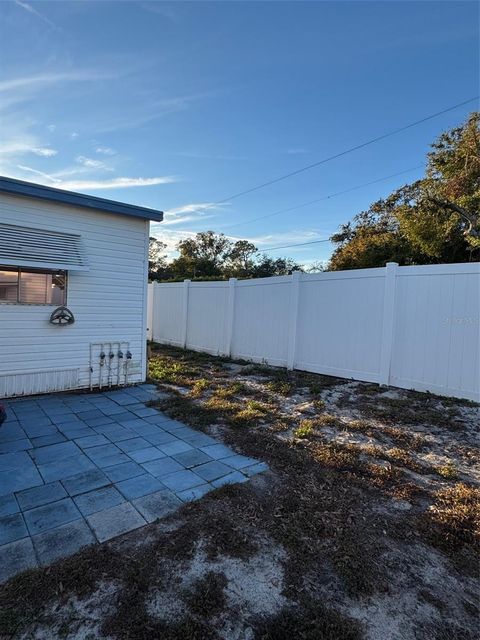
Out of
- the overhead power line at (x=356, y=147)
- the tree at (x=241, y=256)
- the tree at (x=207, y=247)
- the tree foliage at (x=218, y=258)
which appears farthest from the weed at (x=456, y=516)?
the tree at (x=207, y=247)

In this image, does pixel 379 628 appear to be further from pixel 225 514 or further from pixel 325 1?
pixel 325 1

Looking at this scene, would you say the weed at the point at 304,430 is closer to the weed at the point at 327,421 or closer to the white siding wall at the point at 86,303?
the weed at the point at 327,421

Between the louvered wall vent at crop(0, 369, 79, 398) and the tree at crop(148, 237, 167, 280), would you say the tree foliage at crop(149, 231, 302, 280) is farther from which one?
the louvered wall vent at crop(0, 369, 79, 398)

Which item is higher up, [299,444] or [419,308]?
[419,308]

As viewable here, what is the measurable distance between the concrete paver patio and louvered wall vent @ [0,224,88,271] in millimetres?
1977

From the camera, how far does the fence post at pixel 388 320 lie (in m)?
5.55

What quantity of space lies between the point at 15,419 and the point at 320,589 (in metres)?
3.91

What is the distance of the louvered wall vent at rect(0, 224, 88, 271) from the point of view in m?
4.62

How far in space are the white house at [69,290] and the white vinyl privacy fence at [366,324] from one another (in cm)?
294

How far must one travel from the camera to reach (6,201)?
4.69 meters

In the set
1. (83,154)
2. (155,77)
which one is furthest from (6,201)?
(155,77)

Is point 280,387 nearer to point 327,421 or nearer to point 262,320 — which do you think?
point 327,421

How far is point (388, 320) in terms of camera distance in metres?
5.58

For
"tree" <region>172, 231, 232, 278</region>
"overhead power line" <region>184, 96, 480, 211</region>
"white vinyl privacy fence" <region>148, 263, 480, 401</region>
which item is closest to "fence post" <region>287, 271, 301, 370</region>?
"white vinyl privacy fence" <region>148, 263, 480, 401</region>
